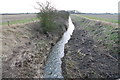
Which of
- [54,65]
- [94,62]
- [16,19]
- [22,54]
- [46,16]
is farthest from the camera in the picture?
[16,19]

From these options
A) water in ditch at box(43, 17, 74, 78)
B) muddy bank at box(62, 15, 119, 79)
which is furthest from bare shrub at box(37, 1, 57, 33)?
muddy bank at box(62, 15, 119, 79)

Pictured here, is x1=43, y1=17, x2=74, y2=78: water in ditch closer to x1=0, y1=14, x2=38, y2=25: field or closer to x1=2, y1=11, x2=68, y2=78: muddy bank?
x1=2, y1=11, x2=68, y2=78: muddy bank

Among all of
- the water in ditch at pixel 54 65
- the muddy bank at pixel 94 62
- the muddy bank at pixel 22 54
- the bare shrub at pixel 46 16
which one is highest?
the bare shrub at pixel 46 16

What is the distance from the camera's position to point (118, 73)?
1265cm

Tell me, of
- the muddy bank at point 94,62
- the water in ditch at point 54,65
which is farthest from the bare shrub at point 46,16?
the muddy bank at point 94,62

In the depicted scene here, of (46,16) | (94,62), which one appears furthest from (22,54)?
(46,16)

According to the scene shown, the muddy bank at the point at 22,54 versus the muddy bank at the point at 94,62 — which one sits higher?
the muddy bank at the point at 22,54

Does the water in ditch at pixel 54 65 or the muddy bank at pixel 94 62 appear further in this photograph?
the water in ditch at pixel 54 65

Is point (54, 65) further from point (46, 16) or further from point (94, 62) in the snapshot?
point (46, 16)

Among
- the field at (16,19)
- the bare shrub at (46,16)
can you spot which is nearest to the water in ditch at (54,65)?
the bare shrub at (46,16)

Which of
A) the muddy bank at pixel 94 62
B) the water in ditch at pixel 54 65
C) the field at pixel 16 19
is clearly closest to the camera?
the muddy bank at pixel 94 62

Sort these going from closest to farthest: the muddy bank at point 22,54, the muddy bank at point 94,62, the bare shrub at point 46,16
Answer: the muddy bank at point 22,54 < the muddy bank at point 94,62 < the bare shrub at point 46,16

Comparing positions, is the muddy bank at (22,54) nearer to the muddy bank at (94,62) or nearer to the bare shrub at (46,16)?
the bare shrub at (46,16)

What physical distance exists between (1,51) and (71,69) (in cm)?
701
